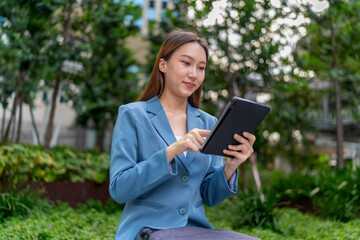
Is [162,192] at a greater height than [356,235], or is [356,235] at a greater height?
[162,192]

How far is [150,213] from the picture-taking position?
5.75 feet

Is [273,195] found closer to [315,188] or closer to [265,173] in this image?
[315,188]

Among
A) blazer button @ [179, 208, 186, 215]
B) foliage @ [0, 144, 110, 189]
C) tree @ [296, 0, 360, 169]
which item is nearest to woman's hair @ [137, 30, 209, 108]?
blazer button @ [179, 208, 186, 215]

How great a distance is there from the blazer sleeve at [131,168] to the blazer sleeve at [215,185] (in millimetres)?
359

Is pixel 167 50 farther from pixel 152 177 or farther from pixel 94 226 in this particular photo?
pixel 94 226

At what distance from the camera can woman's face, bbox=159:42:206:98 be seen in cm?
196

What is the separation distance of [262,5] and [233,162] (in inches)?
177

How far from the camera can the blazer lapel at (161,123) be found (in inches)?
73.2

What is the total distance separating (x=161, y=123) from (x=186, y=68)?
1.08 feet

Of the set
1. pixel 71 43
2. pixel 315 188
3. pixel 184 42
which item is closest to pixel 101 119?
pixel 71 43

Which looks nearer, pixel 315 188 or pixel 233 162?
pixel 233 162

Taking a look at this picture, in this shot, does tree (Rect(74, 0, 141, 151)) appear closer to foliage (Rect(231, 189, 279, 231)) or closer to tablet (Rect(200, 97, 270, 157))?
foliage (Rect(231, 189, 279, 231))

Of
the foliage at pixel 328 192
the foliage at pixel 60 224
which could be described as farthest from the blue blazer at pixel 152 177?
the foliage at pixel 328 192

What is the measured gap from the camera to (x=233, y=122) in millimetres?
1621
